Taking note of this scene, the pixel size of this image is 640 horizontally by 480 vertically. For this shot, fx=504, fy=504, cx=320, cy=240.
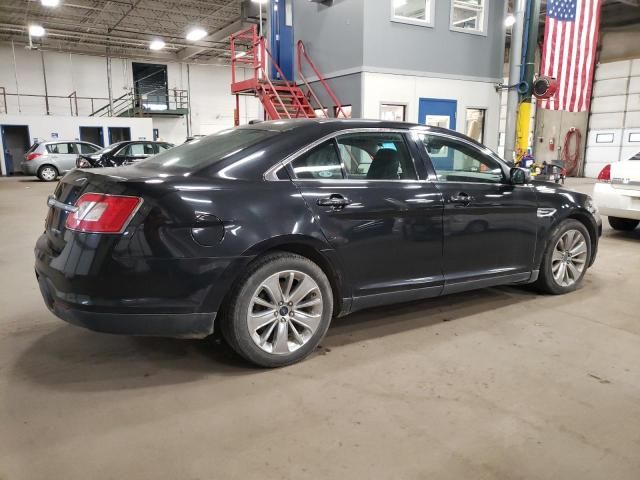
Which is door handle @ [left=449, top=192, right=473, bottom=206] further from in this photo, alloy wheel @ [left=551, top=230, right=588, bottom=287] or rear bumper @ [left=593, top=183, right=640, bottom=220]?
rear bumper @ [left=593, top=183, right=640, bottom=220]

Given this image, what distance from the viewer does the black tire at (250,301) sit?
2855 mm

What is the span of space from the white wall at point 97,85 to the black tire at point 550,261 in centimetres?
2008

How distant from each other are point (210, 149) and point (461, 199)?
180 centimetres

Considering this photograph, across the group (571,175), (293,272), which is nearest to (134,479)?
(293,272)

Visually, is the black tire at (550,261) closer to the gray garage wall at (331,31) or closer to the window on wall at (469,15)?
the gray garage wall at (331,31)

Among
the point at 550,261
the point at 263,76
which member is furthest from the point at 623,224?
the point at 263,76

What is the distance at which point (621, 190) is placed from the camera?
22.8ft

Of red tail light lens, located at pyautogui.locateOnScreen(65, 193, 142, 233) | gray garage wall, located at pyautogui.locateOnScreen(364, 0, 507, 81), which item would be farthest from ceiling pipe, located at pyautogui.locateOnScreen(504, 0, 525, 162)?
red tail light lens, located at pyautogui.locateOnScreen(65, 193, 142, 233)

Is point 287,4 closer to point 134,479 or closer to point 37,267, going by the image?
point 37,267

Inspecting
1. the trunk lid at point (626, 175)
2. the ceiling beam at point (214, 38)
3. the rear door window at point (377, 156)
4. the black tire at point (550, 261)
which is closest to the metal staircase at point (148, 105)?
the ceiling beam at point (214, 38)

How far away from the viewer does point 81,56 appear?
25.3m

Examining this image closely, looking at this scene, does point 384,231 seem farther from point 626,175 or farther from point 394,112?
point 394,112

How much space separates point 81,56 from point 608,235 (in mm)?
25718

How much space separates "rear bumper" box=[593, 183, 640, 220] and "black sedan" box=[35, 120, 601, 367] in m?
3.63
